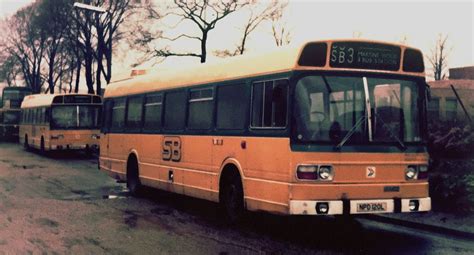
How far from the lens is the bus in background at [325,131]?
29.1 feet

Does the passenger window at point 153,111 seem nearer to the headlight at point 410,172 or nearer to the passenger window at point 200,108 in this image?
the passenger window at point 200,108

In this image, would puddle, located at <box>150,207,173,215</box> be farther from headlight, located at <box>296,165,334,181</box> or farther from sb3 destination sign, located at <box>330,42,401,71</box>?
Result: sb3 destination sign, located at <box>330,42,401,71</box>

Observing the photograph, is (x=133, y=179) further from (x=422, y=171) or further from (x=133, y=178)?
(x=422, y=171)

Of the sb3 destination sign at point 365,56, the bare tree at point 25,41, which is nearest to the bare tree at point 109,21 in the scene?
the bare tree at point 25,41

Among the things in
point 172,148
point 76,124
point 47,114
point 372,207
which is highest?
point 47,114

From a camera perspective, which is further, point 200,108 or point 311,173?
point 200,108

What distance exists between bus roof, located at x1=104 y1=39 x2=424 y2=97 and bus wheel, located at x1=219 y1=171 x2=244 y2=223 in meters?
1.65

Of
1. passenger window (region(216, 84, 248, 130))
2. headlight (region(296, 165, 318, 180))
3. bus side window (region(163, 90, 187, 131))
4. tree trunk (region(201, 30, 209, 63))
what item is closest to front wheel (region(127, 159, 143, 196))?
bus side window (region(163, 90, 187, 131))

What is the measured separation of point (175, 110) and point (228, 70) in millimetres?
2429

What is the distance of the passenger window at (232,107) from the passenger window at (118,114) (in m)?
5.53

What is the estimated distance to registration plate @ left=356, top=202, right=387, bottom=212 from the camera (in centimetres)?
891

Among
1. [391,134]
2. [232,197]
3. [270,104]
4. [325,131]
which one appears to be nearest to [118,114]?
[232,197]

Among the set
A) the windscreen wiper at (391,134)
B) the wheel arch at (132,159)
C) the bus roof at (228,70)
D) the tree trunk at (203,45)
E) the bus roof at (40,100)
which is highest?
the tree trunk at (203,45)

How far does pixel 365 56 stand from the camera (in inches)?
364
